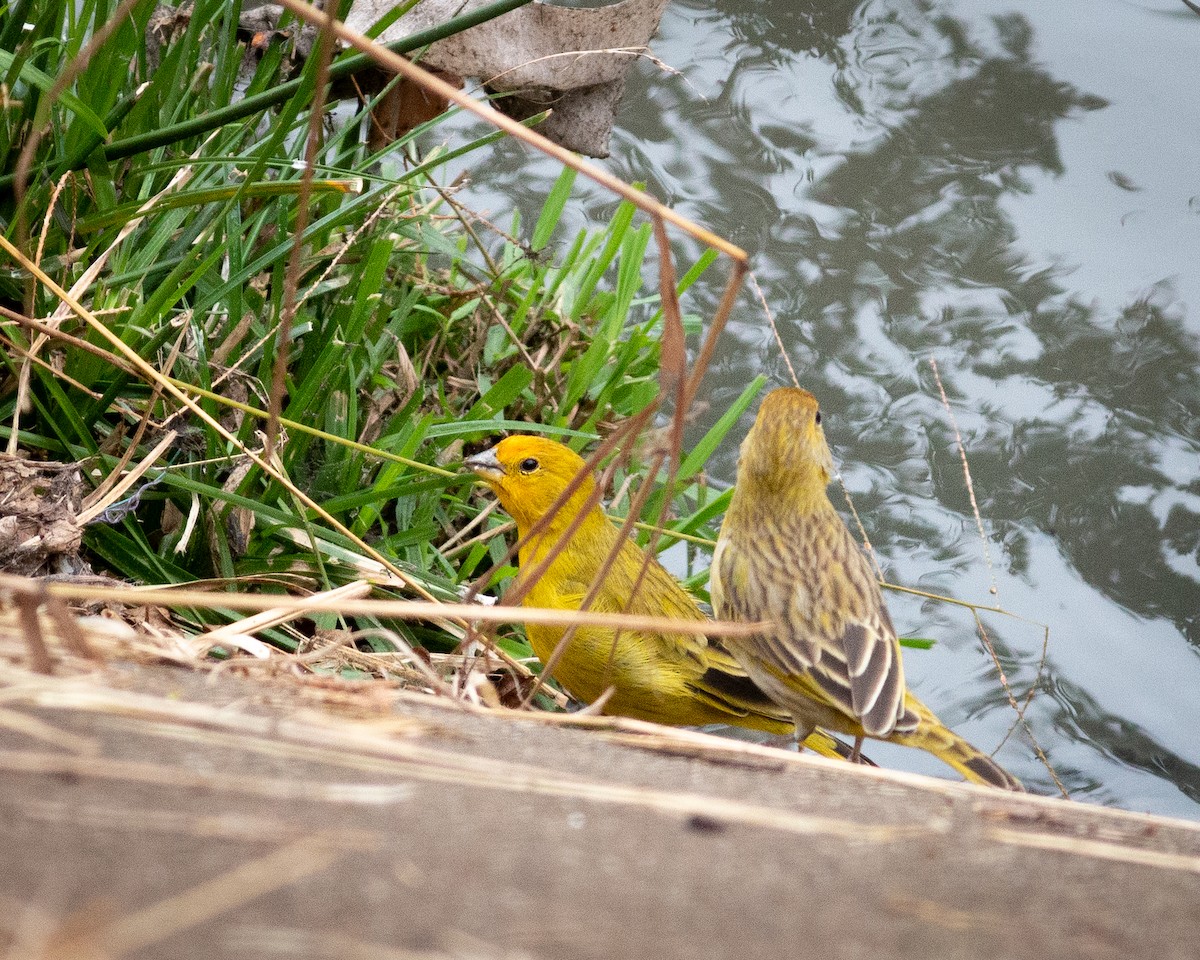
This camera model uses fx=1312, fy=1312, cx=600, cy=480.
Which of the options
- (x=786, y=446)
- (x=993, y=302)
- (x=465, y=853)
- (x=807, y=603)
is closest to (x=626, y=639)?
(x=807, y=603)

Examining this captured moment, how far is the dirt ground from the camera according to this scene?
809 millimetres

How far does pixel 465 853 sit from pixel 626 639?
6.66 feet

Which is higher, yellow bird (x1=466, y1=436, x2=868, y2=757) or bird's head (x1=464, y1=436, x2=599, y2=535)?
bird's head (x1=464, y1=436, x2=599, y2=535)

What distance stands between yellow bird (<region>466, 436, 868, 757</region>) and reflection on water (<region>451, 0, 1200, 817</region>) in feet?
1.93

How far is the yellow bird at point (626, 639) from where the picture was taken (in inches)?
116

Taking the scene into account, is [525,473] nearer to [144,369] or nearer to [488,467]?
[488,467]

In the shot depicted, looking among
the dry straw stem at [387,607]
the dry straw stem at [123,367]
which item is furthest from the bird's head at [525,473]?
the dry straw stem at [387,607]

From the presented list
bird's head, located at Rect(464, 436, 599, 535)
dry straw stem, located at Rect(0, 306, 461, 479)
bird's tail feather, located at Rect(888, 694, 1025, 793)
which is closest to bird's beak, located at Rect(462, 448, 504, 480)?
bird's head, located at Rect(464, 436, 599, 535)

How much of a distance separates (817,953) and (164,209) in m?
2.30

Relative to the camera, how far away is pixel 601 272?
4004 millimetres

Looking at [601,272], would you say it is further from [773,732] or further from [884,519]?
[773,732]

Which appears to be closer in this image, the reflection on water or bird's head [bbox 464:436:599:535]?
bird's head [bbox 464:436:599:535]

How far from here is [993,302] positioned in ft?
12.6

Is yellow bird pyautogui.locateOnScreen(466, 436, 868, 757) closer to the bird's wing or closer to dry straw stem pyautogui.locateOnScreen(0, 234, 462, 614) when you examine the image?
the bird's wing
